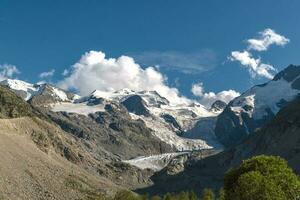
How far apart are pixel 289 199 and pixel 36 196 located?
144 m

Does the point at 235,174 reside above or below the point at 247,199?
above

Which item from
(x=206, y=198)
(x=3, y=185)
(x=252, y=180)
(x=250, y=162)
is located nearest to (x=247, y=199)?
(x=252, y=180)

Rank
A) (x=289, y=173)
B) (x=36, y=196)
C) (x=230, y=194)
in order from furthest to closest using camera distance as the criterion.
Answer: (x=36, y=196), (x=230, y=194), (x=289, y=173)

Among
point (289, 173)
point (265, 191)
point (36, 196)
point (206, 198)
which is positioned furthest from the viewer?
point (36, 196)

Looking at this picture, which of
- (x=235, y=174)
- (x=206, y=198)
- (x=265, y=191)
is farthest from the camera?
(x=206, y=198)

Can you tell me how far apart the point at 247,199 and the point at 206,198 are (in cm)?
11988

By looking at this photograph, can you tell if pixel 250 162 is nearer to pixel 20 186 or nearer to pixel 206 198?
pixel 206 198

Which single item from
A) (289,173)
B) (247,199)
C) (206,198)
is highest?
(206,198)

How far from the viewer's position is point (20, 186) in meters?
199

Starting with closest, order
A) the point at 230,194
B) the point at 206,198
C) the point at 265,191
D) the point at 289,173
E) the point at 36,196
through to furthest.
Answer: the point at 265,191
the point at 289,173
the point at 230,194
the point at 206,198
the point at 36,196

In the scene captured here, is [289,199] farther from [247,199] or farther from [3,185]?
[3,185]

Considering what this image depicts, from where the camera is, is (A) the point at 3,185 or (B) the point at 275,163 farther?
(A) the point at 3,185

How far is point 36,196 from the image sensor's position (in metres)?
198

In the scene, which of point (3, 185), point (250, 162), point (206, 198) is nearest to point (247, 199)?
point (250, 162)
